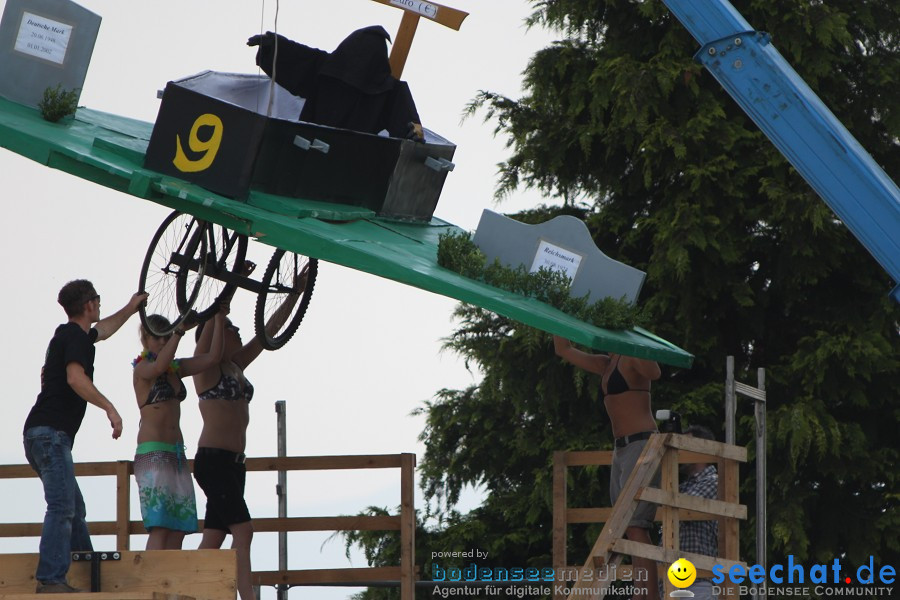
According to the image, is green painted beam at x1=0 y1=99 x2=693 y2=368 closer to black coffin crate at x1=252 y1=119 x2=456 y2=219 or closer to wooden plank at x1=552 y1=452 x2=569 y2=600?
black coffin crate at x1=252 y1=119 x2=456 y2=219

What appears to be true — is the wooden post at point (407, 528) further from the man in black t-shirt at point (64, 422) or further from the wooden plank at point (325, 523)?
the man in black t-shirt at point (64, 422)

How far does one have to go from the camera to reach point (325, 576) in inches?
371

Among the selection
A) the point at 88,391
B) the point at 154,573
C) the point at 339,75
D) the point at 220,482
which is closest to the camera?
the point at 154,573

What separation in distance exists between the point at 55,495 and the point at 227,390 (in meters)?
1.41

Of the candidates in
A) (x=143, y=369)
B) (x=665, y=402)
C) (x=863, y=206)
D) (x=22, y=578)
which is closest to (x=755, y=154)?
(x=665, y=402)

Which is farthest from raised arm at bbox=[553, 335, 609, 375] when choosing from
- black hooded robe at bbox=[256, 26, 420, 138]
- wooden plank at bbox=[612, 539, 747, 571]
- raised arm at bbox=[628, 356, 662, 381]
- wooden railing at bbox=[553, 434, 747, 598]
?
black hooded robe at bbox=[256, 26, 420, 138]

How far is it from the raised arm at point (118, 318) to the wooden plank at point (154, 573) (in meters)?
1.22

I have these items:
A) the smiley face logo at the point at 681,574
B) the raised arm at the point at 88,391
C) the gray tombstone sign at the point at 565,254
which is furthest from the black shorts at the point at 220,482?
the smiley face logo at the point at 681,574

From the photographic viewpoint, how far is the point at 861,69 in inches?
562

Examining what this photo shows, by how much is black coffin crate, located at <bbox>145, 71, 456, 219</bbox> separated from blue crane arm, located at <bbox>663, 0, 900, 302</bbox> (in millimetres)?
1887

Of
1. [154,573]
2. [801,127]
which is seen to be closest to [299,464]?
[154,573]

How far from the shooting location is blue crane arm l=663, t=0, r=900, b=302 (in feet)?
25.4

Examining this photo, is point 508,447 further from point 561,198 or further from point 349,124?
point 349,124

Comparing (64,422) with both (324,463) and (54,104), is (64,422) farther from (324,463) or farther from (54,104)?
(324,463)
